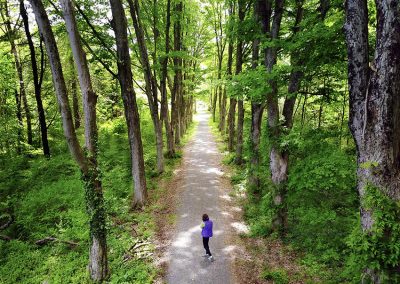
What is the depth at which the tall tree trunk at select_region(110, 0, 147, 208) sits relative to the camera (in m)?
10.2

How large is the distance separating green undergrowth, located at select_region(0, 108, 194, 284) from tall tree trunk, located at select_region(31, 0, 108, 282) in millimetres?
338

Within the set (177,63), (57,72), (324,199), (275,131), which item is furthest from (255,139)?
(177,63)

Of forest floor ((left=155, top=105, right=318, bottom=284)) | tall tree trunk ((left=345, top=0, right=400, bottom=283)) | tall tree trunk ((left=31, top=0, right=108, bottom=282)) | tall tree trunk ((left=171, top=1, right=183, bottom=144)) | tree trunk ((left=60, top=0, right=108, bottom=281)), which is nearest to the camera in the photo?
tall tree trunk ((left=345, top=0, right=400, bottom=283))

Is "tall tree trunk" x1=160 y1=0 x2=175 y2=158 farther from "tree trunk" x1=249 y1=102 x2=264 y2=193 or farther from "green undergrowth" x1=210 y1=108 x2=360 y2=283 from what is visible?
"green undergrowth" x1=210 y1=108 x2=360 y2=283

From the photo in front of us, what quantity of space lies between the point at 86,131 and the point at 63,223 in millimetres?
5192

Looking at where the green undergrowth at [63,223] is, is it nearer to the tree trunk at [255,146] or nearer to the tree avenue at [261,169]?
the tree avenue at [261,169]

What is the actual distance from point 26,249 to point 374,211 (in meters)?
9.69

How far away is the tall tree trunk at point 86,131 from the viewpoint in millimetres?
5848

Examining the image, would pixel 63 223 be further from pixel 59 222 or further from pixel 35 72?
pixel 35 72

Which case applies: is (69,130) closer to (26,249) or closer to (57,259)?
(57,259)

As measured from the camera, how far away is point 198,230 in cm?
1012

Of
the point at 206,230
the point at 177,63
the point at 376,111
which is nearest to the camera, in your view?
the point at 376,111

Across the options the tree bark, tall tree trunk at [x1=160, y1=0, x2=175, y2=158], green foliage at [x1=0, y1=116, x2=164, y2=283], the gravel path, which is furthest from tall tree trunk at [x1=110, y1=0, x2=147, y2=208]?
the tree bark

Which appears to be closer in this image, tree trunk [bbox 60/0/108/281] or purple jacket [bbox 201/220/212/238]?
tree trunk [bbox 60/0/108/281]
